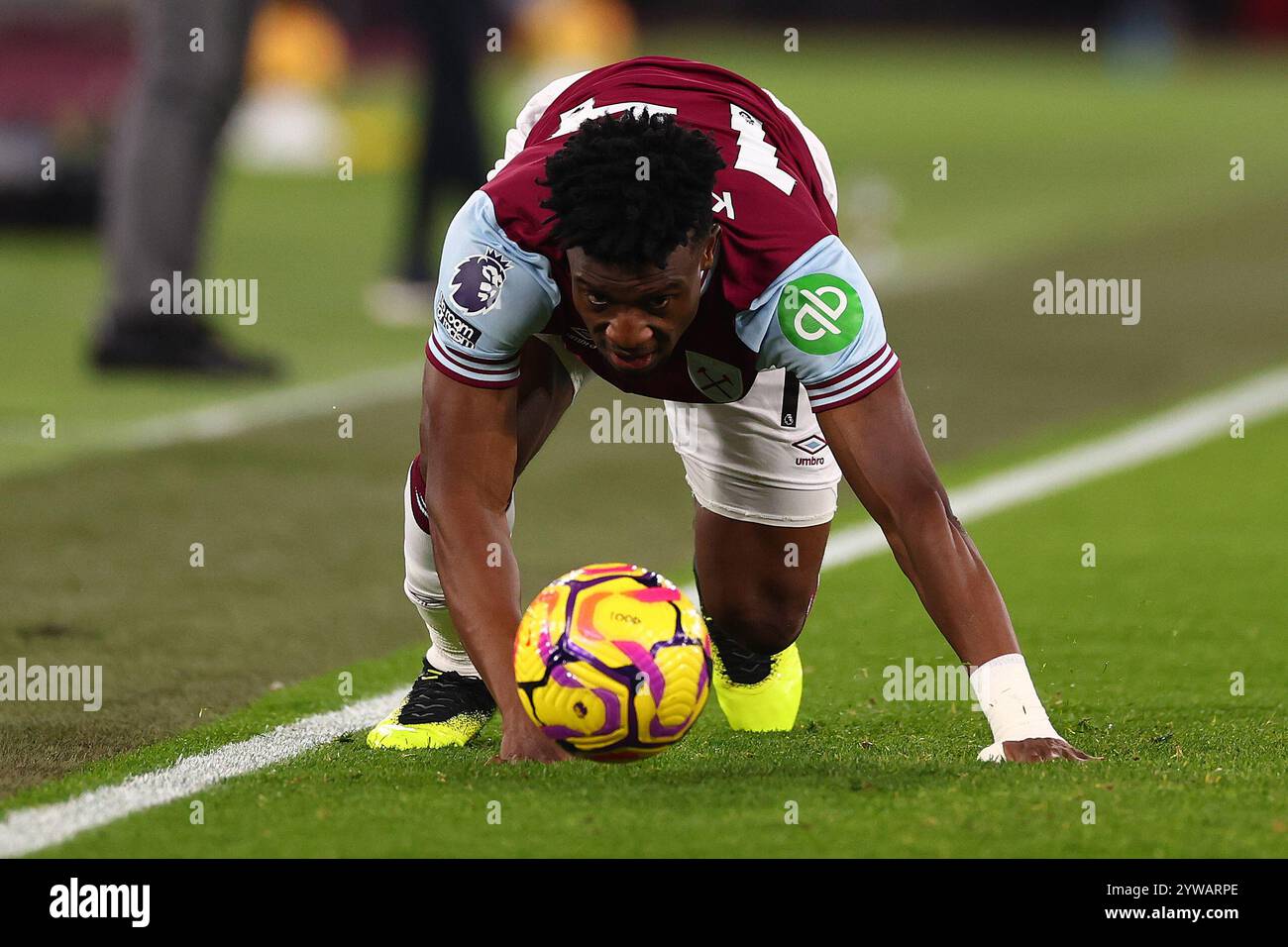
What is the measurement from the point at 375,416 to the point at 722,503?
4.85 metres

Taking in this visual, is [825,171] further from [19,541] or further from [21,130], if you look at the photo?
[21,130]

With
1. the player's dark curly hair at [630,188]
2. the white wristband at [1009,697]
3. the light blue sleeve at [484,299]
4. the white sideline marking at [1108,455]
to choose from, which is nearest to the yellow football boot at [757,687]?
the white wristband at [1009,697]

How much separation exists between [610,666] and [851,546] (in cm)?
361

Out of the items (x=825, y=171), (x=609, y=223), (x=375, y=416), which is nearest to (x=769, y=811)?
(x=609, y=223)

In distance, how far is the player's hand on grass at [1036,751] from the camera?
4.91 meters

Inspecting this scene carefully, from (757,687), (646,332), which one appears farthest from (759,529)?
(646,332)

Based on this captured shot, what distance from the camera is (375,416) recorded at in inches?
417

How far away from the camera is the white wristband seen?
194 inches

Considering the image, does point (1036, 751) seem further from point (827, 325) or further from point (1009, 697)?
point (827, 325)

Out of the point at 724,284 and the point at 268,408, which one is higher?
the point at 724,284

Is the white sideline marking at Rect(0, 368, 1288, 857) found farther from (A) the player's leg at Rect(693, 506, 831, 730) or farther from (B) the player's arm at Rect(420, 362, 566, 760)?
(A) the player's leg at Rect(693, 506, 831, 730)

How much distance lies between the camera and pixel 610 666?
4652mm

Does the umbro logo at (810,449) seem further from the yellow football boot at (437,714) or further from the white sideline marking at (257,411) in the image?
the white sideline marking at (257,411)

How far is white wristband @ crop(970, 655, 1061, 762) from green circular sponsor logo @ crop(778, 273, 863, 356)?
846mm
